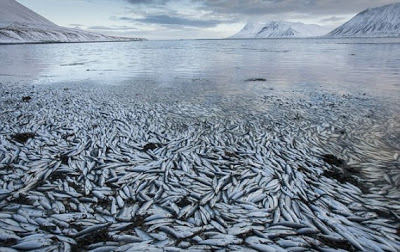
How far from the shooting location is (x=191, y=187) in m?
4.77

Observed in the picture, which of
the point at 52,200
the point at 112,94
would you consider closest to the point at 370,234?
the point at 52,200

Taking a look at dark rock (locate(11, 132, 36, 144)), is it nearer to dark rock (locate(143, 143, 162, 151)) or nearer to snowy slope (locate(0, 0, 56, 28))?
dark rock (locate(143, 143, 162, 151))

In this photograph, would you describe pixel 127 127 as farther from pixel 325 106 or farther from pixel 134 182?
pixel 325 106

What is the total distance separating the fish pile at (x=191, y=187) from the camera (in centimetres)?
356

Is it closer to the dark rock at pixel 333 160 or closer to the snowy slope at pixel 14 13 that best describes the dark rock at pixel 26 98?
the dark rock at pixel 333 160

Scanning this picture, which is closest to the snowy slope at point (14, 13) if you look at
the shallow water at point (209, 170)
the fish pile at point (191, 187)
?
the shallow water at point (209, 170)

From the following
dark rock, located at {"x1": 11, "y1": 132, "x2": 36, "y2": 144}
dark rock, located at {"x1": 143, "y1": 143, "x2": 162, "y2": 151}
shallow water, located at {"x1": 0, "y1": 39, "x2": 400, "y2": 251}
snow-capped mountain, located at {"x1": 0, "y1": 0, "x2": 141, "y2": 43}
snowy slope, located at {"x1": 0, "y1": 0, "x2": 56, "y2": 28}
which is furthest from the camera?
snowy slope, located at {"x1": 0, "y1": 0, "x2": 56, "y2": 28}

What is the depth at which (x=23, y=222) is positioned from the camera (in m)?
3.79

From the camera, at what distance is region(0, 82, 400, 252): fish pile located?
356 cm

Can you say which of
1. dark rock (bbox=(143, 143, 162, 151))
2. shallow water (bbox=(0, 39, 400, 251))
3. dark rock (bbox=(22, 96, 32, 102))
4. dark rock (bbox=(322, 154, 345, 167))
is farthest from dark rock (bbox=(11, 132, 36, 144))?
dark rock (bbox=(322, 154, 345, 167))

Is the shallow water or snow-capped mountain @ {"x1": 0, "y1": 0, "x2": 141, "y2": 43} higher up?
snow-capped mountain @ {"x1": 0, "y1": 0, "x2": 141, "y2": 43}

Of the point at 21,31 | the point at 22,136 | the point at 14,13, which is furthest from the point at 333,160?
the point at 14,13

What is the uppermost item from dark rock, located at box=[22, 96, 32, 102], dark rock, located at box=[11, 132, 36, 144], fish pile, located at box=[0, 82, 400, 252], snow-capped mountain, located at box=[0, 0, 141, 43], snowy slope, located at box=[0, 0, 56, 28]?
snowy slope, located at box=[0, 0, 56, 28]

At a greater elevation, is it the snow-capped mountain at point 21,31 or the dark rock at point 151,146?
the snow-capped mountain at point 21,31
